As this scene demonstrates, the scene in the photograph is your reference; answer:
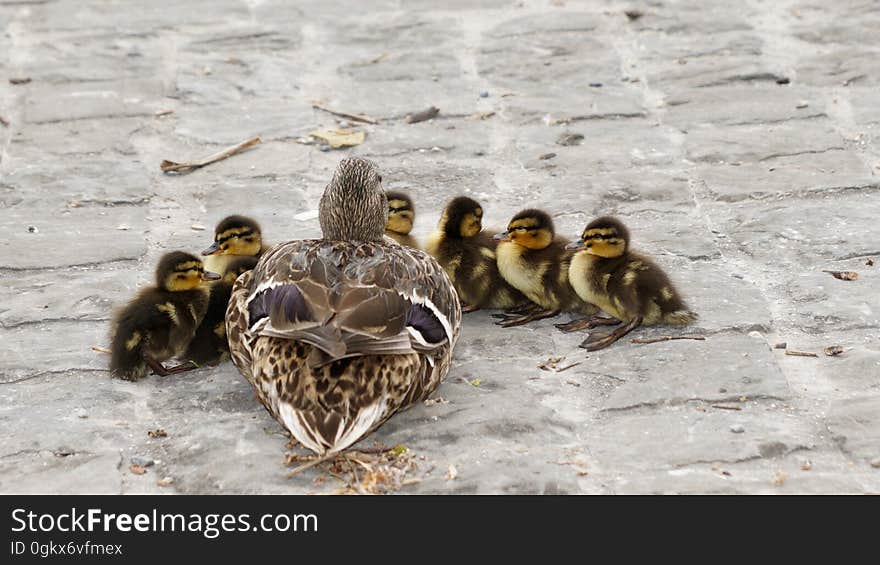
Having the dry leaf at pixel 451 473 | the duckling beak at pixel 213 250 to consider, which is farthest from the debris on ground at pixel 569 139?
the dry leaf at pixel 451 473

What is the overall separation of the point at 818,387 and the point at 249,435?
2154mm

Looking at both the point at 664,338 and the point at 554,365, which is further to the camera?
the point at 664,338

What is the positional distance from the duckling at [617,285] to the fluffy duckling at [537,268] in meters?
0.08

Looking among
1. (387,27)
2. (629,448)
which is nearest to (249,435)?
(629,448)

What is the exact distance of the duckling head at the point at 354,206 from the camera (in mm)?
5984

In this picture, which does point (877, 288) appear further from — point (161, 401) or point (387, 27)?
point (387, 27)

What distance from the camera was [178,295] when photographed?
596cm

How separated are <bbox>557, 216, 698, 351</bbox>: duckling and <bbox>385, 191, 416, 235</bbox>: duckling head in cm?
85

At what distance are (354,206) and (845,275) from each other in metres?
2.24

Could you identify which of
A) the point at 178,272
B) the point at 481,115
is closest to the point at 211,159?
the point at 481,115

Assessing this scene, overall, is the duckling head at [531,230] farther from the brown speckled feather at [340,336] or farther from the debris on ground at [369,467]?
the debris on ground at [369,467]

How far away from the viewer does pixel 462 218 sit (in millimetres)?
6605

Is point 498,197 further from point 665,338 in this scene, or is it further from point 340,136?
point 665,338

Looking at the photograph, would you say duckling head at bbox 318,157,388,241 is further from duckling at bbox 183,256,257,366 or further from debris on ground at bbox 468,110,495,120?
debris on ground at bbox 468,110,495,120
